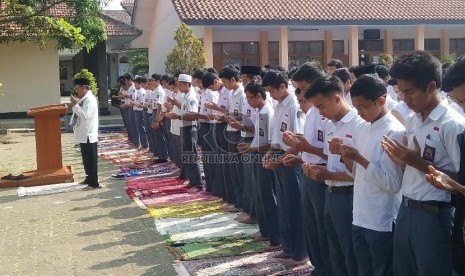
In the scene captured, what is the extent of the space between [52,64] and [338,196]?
19.4 meters

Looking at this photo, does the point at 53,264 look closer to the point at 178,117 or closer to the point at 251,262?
the point at 251,262

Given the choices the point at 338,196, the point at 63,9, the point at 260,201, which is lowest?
the point at 260,201

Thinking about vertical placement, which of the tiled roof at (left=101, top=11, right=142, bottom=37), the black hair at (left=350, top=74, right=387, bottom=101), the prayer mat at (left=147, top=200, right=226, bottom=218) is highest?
the tiled roof at (left=101, top=11, right=142, bottom=37)

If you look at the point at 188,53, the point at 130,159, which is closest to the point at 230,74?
the point at 130,159

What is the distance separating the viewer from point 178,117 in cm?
982

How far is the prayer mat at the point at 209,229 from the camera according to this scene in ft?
22.4

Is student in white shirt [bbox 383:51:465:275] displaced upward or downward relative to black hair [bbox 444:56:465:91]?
downward

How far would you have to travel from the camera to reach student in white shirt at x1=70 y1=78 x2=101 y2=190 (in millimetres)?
9883

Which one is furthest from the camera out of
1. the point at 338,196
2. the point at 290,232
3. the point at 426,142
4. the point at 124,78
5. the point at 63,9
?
the point at 63,9

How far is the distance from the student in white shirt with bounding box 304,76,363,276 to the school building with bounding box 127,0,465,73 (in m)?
15.3

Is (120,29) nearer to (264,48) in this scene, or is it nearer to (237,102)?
(264,48)

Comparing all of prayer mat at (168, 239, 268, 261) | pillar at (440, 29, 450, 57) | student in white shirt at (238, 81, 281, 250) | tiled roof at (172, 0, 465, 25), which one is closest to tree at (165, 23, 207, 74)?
tiled roof at (172, 0, 465, 25)

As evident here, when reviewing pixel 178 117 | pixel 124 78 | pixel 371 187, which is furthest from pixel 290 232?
pixel 124 78

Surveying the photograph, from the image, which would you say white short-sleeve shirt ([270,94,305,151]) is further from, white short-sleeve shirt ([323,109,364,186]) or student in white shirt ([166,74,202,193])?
student in white shirt ([166,74,202,193])
